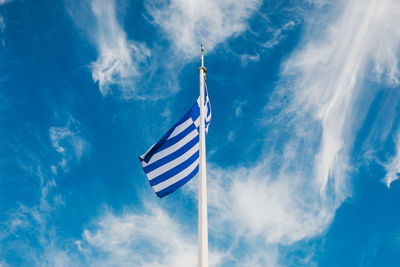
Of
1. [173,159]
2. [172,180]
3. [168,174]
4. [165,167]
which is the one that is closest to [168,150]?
[173,159]

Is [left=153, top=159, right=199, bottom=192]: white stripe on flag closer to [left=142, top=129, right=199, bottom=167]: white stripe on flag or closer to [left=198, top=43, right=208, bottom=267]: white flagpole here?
[left=142, top=129, right=199, bottom=167]: white stripe on flag

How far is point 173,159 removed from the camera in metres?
11.7

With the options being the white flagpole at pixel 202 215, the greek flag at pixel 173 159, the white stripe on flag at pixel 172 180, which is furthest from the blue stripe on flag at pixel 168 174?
the white flagpole at pixel 202 215

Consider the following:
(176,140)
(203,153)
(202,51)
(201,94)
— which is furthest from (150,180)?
(202,51)

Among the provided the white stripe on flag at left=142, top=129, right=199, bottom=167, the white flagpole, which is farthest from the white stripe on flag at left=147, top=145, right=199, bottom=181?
the white flagpole

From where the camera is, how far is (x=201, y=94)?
1193cm

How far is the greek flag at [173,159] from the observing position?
11.4 meters

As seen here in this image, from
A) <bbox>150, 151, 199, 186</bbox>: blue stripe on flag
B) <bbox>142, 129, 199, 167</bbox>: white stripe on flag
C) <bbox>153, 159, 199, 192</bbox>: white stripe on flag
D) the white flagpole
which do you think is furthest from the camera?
<bbox>142, 129, 199, 167</bbox>: white stripe on flag

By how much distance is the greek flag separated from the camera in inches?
450

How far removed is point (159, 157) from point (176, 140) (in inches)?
39.3

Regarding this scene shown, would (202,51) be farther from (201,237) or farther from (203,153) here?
(201,237)

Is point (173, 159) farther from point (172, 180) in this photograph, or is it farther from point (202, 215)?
point (202, 215)

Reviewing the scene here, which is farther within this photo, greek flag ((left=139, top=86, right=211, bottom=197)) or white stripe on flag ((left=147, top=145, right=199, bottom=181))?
white stripe on flag ((left=147, top=145, right=199, bottom=181))

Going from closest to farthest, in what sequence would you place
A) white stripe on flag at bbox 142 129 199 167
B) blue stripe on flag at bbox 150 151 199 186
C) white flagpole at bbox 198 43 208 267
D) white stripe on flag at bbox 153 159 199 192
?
white flagpole at bbox 198 43 208 267, white stripe on flag at bbox 153 159 199 192, blue stripe on flag at bbox 150 151 199 186, white stripe on flag at bbox 142 129 199 167
